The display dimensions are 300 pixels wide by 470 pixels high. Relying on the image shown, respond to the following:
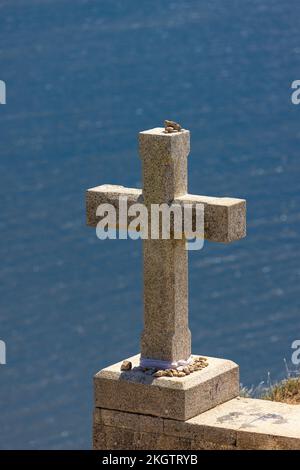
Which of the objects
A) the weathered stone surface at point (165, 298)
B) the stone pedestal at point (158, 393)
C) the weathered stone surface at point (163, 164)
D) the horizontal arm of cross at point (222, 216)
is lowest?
the stone pedestal at point (158, 393)

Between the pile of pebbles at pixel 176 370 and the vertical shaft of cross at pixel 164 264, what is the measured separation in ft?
0.29

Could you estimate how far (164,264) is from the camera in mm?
14672

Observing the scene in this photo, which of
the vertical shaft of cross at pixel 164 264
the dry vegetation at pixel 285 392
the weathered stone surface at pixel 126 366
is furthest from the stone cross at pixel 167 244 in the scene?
the dry vegetation at pixel 285 392

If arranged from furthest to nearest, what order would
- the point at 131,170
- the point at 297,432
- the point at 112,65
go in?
the point at 112,65, the point at 131,170, the point at 297,432

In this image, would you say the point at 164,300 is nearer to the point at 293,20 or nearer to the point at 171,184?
the point at 171,184

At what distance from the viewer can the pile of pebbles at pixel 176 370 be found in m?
14.7

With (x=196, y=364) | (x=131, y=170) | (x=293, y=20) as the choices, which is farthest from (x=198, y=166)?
(x=196, y=364)

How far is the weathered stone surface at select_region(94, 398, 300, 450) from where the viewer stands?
1418 centimetres

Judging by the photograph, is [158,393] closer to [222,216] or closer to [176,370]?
[176,370]

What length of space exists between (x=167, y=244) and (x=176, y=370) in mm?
887

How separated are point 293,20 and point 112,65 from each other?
160 inches

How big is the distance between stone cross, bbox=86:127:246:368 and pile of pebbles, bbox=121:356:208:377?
6 centimetres

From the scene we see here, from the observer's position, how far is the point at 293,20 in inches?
1650

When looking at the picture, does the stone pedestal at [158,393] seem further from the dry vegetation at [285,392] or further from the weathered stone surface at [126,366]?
the dry vegetation at [285,392]
